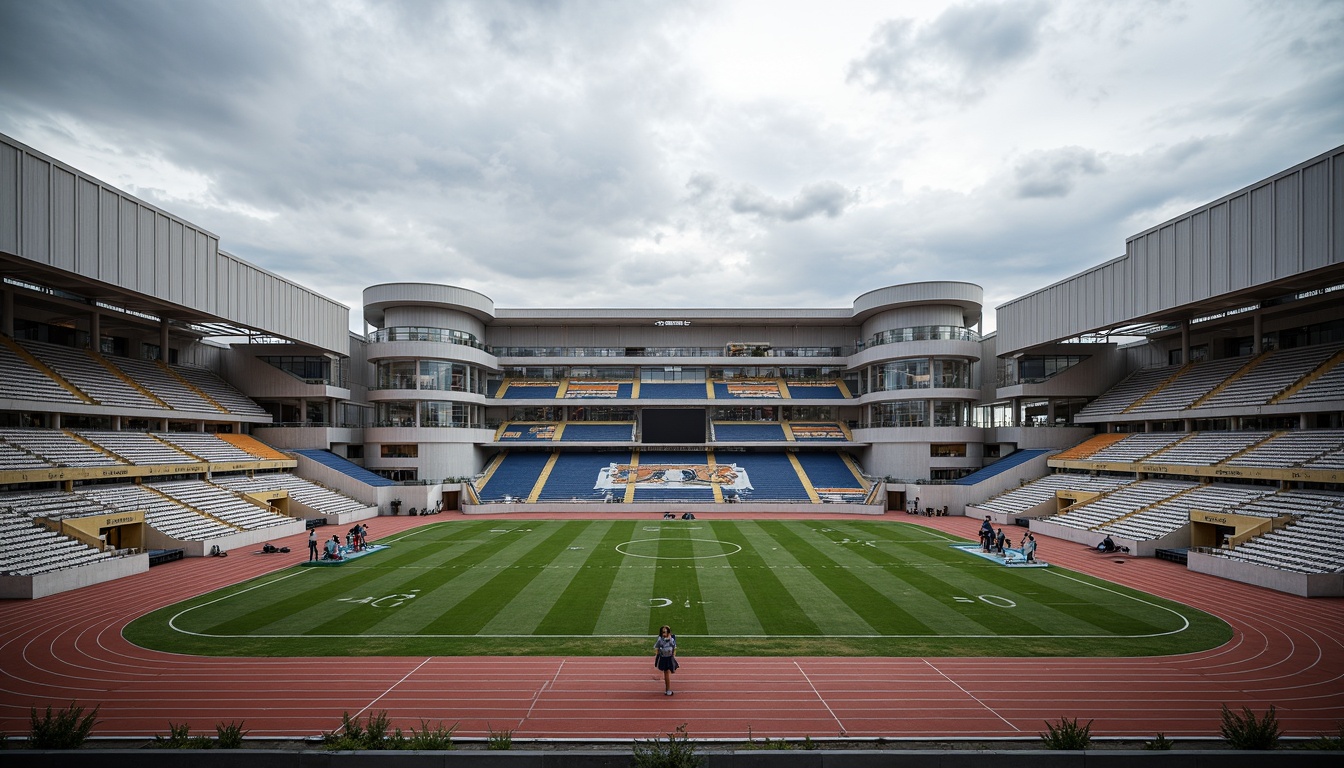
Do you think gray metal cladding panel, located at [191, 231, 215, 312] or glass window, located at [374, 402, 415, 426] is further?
glass window, located at [374, 402, 415, 426]

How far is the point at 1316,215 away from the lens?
2820 centimetres

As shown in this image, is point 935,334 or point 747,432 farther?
point 747,432

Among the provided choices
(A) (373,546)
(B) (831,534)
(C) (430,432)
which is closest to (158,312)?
(C) (430,432)

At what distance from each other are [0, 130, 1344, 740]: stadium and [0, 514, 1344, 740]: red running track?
0.42ft

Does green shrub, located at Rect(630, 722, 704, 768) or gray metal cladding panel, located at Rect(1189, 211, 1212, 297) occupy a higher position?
gray metal cladding panel, located at Rect(1189, 211, 1212, 297)

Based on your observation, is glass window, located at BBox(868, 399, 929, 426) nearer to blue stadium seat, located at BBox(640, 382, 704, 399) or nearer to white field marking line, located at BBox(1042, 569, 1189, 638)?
blue stadium seat, located at BBox(640, 382, 704, 399)

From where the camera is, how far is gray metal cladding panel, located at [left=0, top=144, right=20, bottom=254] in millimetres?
26484

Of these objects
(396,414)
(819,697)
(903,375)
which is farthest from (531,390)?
(819,697)

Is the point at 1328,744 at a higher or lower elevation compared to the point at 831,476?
higher

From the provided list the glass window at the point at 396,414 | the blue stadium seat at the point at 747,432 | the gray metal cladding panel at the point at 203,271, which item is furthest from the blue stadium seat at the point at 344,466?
the blue stadium seat at the point at 747,432

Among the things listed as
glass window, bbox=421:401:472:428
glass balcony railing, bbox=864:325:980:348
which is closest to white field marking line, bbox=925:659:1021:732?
glass balcony railing, bbox=864:325:980:348

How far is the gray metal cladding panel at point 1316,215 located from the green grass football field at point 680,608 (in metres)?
18.7

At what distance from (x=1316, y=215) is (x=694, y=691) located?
114ft

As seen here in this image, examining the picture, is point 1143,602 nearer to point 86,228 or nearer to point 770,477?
point 770,477
